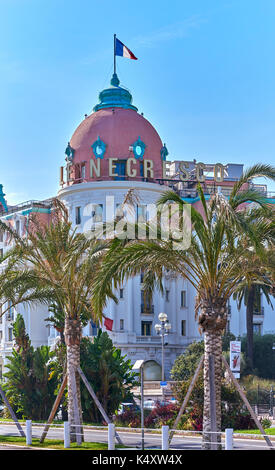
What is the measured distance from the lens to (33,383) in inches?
1800

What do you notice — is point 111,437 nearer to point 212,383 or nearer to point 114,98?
point 212,383

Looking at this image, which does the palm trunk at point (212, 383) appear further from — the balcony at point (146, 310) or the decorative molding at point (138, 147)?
the decorative molding at point (138, 147)

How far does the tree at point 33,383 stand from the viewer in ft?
149

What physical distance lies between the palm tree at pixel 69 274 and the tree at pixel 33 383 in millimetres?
14435

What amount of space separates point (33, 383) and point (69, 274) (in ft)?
54.7

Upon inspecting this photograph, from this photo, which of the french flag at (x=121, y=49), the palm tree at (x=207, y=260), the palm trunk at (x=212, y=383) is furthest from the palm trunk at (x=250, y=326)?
the palm trunk at (x=212, y=383)

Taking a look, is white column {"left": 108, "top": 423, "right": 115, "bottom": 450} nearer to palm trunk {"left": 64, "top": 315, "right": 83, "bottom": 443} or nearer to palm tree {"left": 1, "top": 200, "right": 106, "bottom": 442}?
palm tree {"left": 1, "top": 200, "right": 106, "bottom": 442}

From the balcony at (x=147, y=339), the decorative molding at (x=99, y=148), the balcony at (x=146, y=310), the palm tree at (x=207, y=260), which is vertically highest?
the decorative molding at (x=99, y=148)

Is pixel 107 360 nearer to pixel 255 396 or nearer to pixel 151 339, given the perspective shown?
pixel 255 396

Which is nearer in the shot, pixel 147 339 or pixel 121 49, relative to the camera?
pixel 121 49

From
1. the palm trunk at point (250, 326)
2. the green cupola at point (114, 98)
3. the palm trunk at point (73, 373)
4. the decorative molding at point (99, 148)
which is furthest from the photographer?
the green cupola at point (114, 98)

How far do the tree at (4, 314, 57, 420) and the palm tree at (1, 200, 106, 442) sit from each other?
1444 cm

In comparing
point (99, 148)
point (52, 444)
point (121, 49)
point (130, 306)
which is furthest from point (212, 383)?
point (99, 148)

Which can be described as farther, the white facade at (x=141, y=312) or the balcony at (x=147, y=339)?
the balcony at (x=147, y=339)
